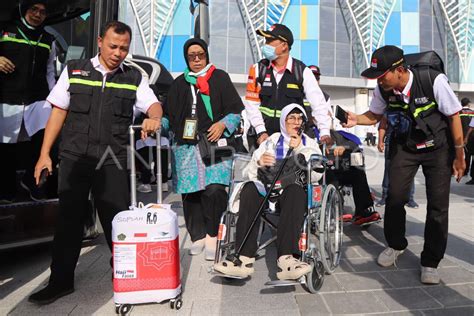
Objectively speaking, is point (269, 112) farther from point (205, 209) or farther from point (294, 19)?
point (294, 19)

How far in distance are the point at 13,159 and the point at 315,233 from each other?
311cm

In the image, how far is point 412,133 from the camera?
2.94 m

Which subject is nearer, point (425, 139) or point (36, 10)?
point (425, 139)

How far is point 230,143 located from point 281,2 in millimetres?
27057

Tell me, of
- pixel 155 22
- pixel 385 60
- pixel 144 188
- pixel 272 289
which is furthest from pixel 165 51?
pixel 272 289

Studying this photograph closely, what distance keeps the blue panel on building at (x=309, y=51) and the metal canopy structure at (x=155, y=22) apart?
998 centimetres

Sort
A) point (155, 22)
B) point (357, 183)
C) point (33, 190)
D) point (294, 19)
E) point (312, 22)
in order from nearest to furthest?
point (33, 190), point (357, 183), point (155, 22), point (312, 22), point (294, 19)

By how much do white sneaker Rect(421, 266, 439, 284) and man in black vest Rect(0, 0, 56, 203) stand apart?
11.8ft

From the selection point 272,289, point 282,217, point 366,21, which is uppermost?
point 366,21

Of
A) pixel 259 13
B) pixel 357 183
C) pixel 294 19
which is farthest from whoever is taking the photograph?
pixel 259 13

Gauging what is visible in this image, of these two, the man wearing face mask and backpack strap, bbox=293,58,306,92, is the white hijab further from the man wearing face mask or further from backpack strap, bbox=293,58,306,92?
backpack strap, bbox=293,58,306,92

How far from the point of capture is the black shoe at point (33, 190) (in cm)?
385

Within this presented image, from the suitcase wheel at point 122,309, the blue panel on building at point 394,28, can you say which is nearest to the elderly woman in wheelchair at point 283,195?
the suitcase wheel at point 122,309

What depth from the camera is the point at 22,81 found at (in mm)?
3604
